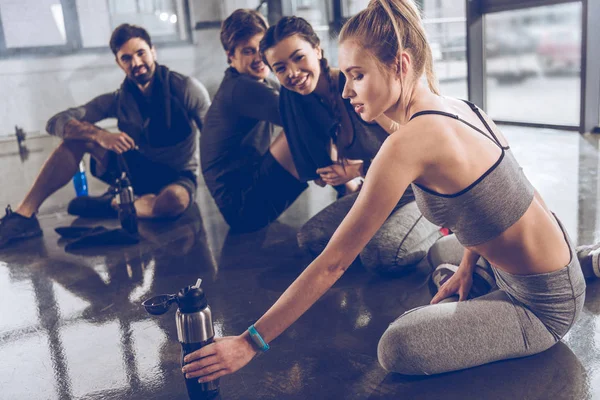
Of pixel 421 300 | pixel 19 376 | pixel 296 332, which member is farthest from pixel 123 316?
pixel 421 300

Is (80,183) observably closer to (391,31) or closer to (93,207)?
(93,207)

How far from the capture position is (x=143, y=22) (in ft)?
15.2

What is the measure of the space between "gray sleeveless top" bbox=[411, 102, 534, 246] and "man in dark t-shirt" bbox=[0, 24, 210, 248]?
2206mm

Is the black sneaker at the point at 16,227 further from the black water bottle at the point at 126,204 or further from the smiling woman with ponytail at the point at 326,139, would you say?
the smiling woman with ponytail at the point at 326,139

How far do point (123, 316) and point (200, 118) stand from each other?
164 centimetres

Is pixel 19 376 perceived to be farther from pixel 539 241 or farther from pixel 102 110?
pixel 102 110

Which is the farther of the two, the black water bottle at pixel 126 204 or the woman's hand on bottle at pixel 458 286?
the black water bottle at pixel 126 204

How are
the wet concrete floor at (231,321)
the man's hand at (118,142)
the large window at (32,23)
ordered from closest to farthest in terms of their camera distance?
the wet concrete floor at (231,321)
the man's hand at (118,142)
the large window at (32,23)

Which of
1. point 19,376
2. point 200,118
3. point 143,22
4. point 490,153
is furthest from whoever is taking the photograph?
point 143,22

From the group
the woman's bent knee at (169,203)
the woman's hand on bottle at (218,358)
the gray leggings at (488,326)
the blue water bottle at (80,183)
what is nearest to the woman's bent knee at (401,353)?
the gray leggings at (488,326)

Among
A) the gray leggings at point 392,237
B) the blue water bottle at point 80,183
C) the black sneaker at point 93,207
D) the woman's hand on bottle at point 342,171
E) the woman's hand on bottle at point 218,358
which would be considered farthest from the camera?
the blue water bottle at point 80,183

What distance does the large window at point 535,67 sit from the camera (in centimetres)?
723

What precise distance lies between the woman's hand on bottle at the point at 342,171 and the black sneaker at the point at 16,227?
1.77 meters

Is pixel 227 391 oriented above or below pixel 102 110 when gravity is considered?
below
